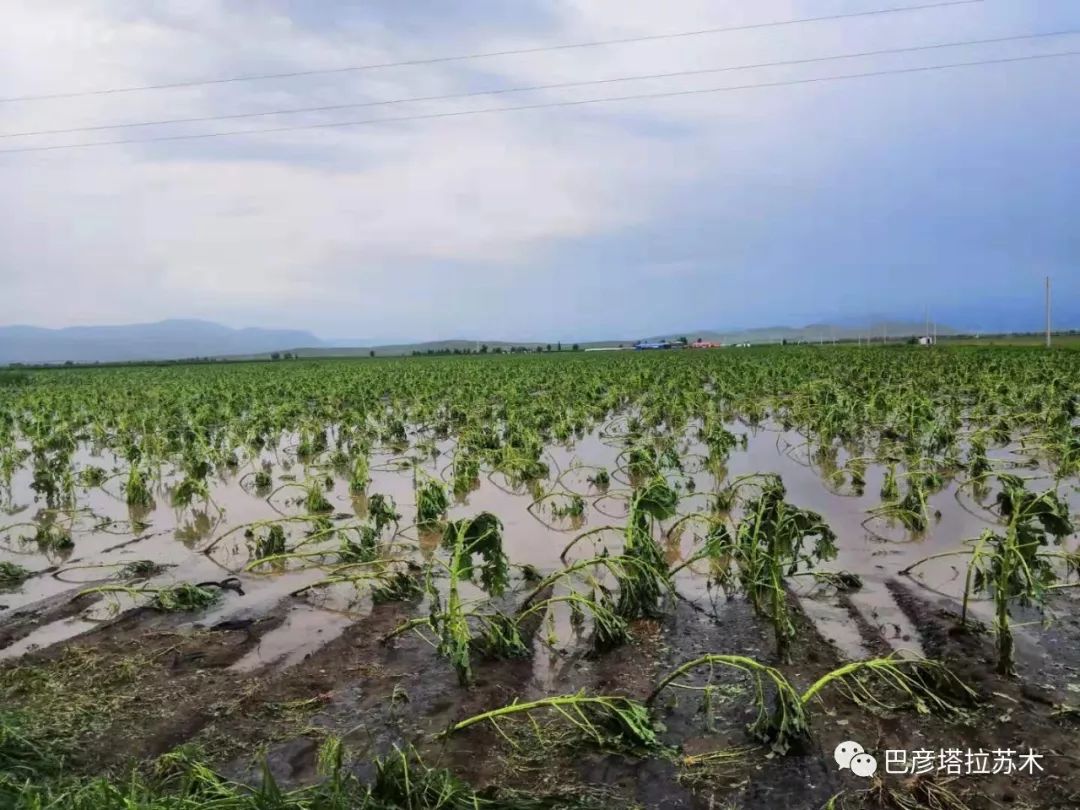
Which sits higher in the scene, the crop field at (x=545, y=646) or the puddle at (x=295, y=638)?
the crop field at (x=545, y=646)

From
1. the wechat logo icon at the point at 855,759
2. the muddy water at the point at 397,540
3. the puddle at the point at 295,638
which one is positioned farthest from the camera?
the muddy water at the point at 397,540

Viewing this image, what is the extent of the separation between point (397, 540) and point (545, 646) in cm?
296

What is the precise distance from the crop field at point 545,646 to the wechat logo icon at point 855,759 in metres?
Result: 0.04

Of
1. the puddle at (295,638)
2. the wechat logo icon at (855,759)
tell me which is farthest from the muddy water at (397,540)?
the wechat logo icon at (855,759)

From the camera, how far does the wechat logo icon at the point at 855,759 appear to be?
3111 millimetres

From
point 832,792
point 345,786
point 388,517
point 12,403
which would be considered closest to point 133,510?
point 388,517

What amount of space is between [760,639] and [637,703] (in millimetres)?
1199

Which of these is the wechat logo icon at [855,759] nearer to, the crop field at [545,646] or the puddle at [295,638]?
the crop field at [545,646]

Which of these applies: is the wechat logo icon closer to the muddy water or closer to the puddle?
the muddy water

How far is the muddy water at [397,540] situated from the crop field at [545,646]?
0.04m

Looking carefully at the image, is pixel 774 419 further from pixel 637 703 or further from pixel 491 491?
pixel 637 703

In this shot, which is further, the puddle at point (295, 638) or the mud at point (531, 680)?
the puddle at point (295, 638)

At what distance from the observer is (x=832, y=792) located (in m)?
3.01

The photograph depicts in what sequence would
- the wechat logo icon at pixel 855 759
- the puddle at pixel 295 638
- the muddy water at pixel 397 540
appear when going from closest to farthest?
1. the wechat logo icon at pixel 855 759
2. the puddle at pixel 295 638
3. the muddy water at pixel 397 540
